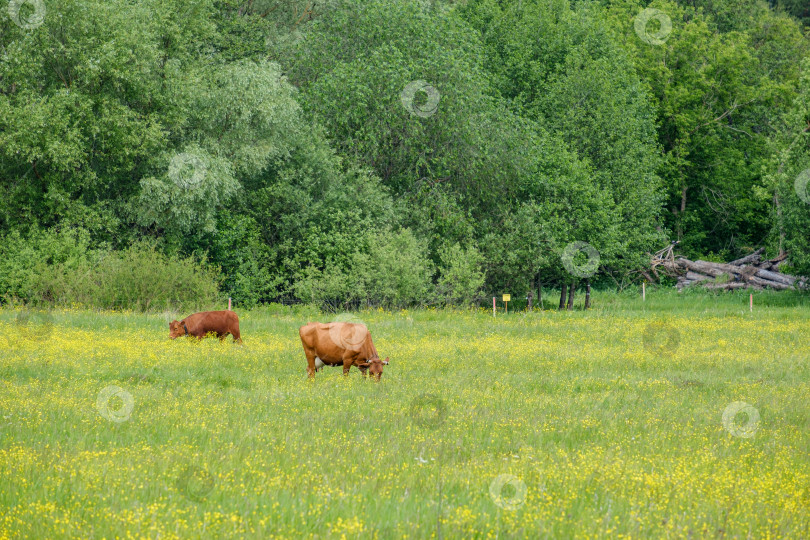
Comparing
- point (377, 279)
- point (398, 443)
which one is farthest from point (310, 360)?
point (377, 279)

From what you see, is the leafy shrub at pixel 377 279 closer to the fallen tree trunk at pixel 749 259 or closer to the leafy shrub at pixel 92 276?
the leafy shrub at pixel 92 276

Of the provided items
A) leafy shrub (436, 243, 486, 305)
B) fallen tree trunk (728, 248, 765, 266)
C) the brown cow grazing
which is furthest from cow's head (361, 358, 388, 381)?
fallen tree trunk (728, 248, 765, 266)

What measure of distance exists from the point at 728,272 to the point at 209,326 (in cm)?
4056

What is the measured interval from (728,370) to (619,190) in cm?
2657

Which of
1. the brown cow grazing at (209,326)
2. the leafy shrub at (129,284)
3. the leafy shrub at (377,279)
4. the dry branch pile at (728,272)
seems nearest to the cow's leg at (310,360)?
the brown cow grazing at (209,326)

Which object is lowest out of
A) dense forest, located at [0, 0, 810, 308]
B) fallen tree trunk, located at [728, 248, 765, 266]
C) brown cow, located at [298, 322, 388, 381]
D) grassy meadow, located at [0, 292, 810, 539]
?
grassy meadow, located at [0, 292, 810, 539]

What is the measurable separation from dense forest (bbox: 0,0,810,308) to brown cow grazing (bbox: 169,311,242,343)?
931 cm

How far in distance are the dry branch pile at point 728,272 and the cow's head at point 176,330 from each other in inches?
1474

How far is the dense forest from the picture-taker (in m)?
32.6

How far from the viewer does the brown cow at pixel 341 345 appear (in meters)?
15.8

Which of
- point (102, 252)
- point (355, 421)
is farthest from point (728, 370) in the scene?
point (102, 252)

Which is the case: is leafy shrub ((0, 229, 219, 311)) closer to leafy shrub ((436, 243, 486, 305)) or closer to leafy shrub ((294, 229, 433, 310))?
leafy shrub ((294, 229, 433, 310))

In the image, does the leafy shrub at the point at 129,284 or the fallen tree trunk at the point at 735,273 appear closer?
the leafy shrub at the point at 129,284

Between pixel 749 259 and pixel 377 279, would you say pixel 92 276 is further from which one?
pixel 749 259
